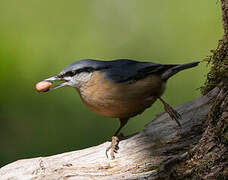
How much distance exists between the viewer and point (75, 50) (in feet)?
19.1

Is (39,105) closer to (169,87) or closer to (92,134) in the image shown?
(92,134)

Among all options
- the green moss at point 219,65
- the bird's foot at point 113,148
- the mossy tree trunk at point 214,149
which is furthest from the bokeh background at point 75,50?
the mossy tree trunk at point 214,149

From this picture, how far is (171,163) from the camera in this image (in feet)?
8.68

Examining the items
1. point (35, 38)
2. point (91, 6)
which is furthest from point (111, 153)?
point (91, 6)

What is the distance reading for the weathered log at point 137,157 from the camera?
2842mm

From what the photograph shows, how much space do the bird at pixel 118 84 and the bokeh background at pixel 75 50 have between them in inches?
48.7

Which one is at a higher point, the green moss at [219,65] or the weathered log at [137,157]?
the green moss at [219,65]

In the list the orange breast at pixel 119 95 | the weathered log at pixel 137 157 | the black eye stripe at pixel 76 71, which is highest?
the black eye stripe at pixel 76 71

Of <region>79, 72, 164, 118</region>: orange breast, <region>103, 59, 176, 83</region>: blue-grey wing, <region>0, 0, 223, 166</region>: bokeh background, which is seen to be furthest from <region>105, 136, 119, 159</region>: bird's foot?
<region>0, 0, 223, 166</region>: bokeh background

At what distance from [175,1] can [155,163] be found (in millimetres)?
3914

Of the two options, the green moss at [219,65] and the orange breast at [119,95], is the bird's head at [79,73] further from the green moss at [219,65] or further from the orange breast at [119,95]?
the green moss at [219,65]

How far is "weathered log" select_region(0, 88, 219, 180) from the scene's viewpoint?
2842 millimetres

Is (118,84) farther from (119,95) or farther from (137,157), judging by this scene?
(137,157)

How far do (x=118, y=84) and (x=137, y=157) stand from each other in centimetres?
70
